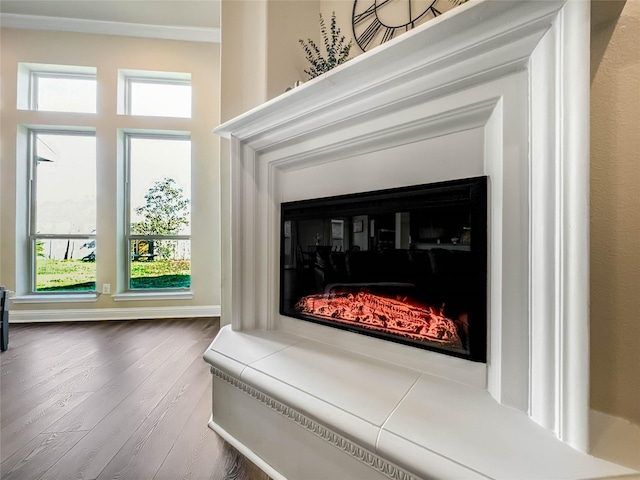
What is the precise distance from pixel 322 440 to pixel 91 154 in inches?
159

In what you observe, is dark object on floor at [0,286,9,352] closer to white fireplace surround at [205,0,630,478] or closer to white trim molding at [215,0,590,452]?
white fireplace surround at [205,0,630,478]

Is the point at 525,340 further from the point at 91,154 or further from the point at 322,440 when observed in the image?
the point at 91,154

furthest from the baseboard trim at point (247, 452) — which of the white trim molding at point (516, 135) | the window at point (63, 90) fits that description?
the window at point (63, 90)

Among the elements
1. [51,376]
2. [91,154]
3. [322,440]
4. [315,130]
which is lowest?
[51,376]

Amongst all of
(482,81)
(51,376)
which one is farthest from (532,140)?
(51,376)

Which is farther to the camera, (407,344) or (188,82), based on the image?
(188,82)

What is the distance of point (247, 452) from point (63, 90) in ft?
14.4

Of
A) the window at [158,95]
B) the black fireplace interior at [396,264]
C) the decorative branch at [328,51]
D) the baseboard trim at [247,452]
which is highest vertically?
the window at [158,95]

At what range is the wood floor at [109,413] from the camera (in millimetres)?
1146

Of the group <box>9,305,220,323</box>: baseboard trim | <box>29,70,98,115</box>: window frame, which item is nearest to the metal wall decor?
<box>9,305,220,323</box>: baseboard trim

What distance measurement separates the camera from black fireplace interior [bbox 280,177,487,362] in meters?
0.98

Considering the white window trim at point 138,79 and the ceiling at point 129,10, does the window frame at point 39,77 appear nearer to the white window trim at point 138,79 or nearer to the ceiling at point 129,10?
the white window trim at point 138,79

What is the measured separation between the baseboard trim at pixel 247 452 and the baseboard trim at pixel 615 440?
1021 mm

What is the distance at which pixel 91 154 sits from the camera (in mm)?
3346
